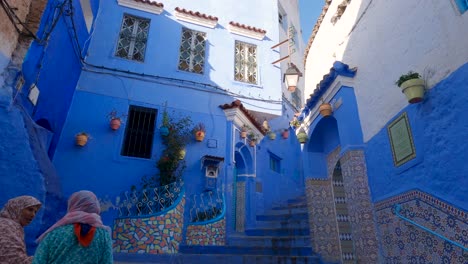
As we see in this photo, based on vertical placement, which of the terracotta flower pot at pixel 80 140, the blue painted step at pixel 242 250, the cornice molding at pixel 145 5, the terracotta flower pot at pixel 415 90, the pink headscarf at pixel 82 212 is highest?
the cornice molding at pixel 145 5

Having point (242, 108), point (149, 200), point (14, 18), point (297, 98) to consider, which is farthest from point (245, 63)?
point (14, 18)

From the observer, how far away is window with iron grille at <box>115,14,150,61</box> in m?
9.24

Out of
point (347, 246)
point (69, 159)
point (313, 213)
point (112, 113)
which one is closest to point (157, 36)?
point (112, 113)

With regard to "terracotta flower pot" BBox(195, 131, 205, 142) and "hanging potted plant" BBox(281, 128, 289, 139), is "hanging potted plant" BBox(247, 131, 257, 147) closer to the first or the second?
"terracotta flower pot" BBox(195, 131, 205, 142)

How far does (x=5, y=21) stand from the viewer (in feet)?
15.5

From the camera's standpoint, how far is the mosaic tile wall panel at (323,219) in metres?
5.67

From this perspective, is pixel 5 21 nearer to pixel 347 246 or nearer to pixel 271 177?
pixel 347 246

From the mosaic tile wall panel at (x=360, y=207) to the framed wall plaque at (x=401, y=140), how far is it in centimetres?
75

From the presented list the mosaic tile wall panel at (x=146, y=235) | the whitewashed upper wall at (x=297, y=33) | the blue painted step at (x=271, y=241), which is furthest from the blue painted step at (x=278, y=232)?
the whitewashed upper wall at (x=297, y=33)

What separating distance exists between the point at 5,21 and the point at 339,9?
19.7 ft

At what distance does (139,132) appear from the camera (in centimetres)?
831

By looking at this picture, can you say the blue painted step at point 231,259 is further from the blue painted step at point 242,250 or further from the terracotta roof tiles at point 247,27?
the terracotta roof tiles at point 247,27

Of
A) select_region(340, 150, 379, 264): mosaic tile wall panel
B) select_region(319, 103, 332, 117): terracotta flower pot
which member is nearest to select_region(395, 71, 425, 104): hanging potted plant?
select_region(340, 150, 379, 264): mosaic tile wall panel

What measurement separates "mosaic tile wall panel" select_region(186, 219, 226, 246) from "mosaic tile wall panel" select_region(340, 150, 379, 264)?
11.0ft
